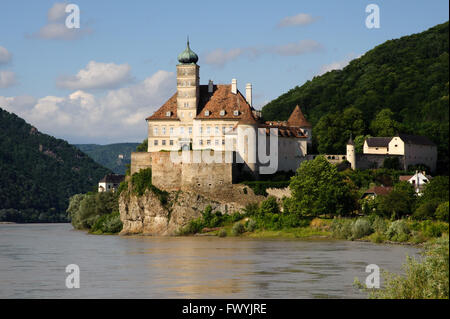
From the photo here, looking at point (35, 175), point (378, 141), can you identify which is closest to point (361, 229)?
point (378, 141)

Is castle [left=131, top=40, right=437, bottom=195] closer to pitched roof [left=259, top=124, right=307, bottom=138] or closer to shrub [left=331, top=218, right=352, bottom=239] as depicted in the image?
pitched roof [left=259, top=124, right=307, bottom=138]

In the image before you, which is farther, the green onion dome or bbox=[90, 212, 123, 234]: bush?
bbox=[90, 212, 123, 234]: bush

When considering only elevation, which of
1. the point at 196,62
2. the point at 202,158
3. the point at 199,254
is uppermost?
the point at 196,62

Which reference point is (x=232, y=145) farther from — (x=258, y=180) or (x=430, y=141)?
(x=430, y=141)

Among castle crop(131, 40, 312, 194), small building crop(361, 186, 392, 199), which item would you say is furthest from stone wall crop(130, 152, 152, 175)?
small building crop(361, 186, 392, 199)

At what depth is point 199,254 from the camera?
52.0 m

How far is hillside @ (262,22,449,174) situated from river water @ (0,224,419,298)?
3035 cm

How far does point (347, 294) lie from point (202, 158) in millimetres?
44214

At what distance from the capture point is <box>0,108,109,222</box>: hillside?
150675 mm

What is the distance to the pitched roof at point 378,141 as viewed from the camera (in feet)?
276

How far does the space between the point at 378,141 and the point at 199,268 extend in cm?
4665

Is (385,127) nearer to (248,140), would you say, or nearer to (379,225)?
(248,140)
